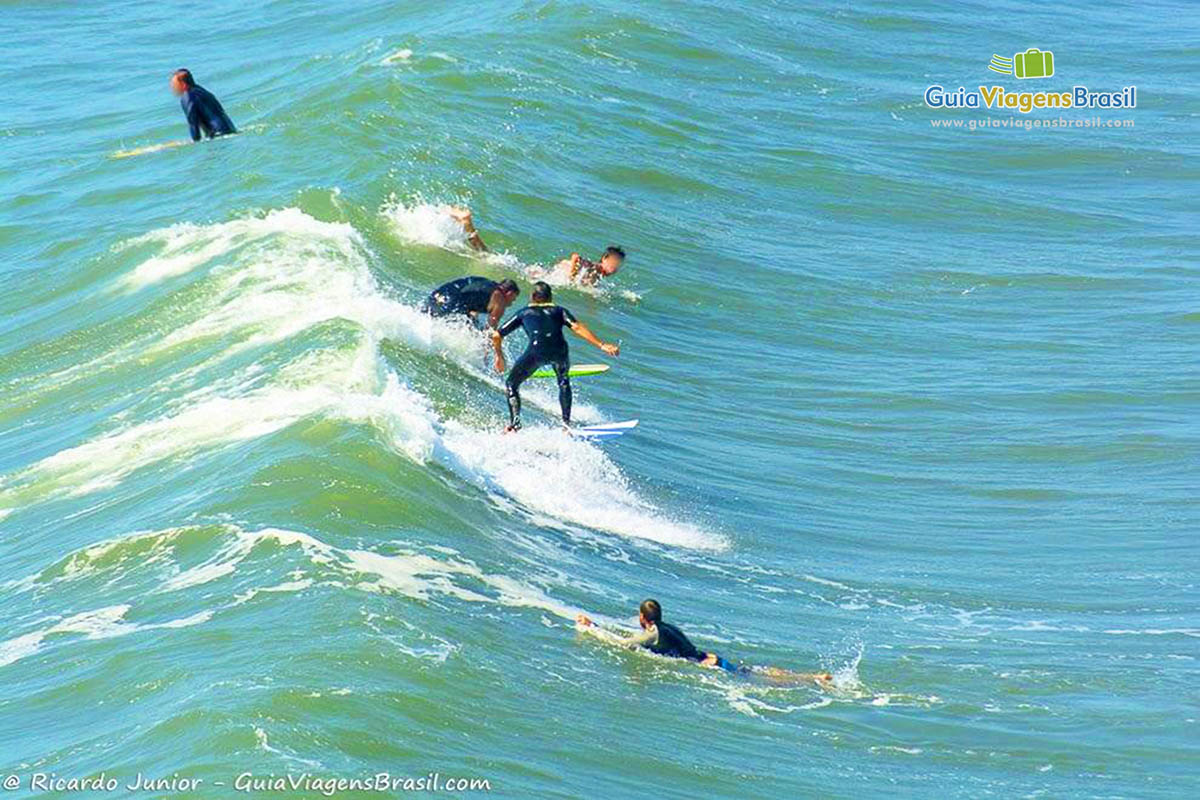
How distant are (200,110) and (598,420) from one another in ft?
35.5

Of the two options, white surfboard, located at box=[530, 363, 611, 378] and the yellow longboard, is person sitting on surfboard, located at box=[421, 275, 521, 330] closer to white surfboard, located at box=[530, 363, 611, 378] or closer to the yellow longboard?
white surfboard, located at box=[530, 363, 611, 378]

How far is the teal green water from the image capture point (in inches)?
459

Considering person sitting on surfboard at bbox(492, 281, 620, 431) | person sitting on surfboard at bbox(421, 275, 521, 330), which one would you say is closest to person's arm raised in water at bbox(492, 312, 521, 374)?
person sitting on surfboard at bbox(492, 281, 620, 431)

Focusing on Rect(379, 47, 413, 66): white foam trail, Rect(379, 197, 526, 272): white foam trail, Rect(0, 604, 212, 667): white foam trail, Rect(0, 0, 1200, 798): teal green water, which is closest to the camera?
Rect(0, 0, 1200, 798): teal green water

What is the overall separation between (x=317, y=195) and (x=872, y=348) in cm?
737

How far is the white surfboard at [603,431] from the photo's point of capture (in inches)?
704

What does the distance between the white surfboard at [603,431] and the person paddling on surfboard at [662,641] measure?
4.86 metres

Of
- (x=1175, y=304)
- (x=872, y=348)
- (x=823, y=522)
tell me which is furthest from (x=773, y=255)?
(x=823, y=522)

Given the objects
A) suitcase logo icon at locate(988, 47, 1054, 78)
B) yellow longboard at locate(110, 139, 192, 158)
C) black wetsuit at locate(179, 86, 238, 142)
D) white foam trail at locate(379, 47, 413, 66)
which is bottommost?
suitcase logo icon at locate(988, 47, 1054, 78)

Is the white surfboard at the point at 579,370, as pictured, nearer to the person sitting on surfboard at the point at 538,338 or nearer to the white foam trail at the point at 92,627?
the person sitting on surfboard at the point at 538,338

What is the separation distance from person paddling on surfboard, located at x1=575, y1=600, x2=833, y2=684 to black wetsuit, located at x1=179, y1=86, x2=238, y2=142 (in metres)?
15.7

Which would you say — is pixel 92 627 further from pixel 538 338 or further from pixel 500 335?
pixel 538 338

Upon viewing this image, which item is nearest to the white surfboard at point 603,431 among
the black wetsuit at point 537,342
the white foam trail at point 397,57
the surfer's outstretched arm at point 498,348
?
the black wetsuit at point 537,342

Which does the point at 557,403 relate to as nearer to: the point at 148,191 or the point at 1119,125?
the point at 148,191
